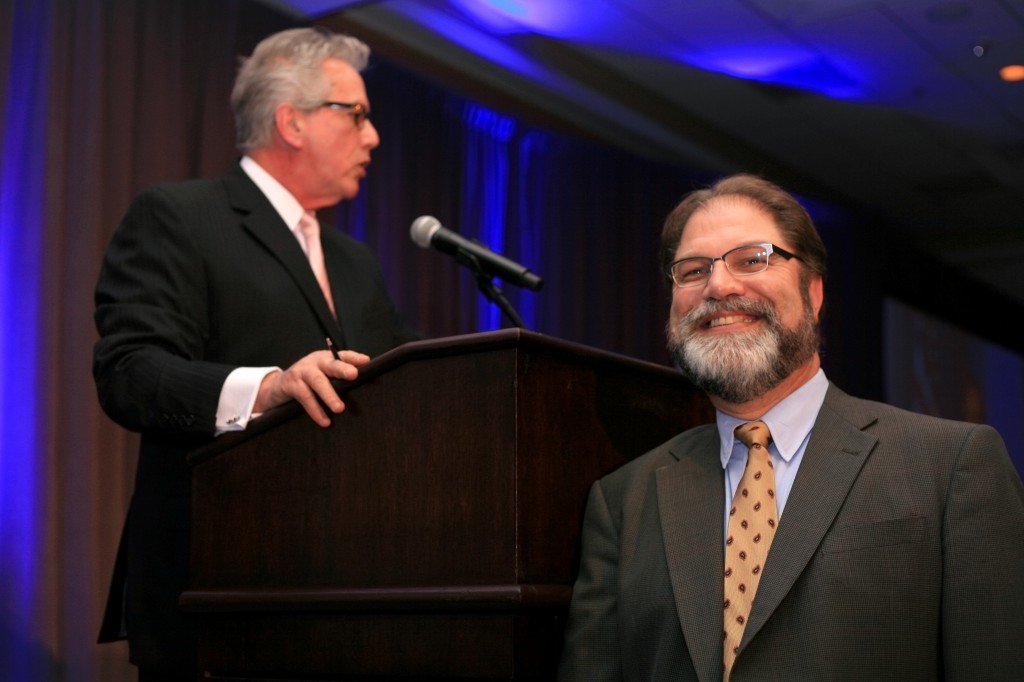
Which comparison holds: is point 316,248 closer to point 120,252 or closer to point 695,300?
point 120,252

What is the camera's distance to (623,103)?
7.16 metres

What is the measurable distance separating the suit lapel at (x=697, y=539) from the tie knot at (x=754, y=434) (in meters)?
0.07

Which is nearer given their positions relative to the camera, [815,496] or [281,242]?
[815,496]

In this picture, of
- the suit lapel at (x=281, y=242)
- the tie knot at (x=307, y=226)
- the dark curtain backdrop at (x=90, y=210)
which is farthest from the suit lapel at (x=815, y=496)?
the dark curtain backdrop at (x=90, y=210)

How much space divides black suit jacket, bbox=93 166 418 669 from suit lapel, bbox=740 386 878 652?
0.93 metres

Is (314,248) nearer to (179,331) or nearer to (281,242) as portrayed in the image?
(281,242)

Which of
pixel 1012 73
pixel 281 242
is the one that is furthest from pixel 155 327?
pixel 1012 73

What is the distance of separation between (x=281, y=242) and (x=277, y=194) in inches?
11.1

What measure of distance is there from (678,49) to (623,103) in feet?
A: 2.69

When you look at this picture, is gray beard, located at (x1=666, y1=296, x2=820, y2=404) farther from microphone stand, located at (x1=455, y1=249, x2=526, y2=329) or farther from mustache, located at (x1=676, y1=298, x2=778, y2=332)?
microphone stand, located at (x1=455, y1=249, x2=526, y2=329)

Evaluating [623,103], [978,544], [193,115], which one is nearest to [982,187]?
[623,103]

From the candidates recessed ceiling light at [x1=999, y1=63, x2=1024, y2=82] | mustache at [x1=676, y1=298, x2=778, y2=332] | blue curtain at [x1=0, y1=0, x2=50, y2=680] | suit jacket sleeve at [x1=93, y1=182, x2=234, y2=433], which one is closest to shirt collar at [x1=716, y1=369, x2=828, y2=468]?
mustache at [x1=676, y1=298, x2=778, y2=332]

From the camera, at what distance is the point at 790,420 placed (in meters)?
1.90

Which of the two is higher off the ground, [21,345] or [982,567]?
[21,345]
